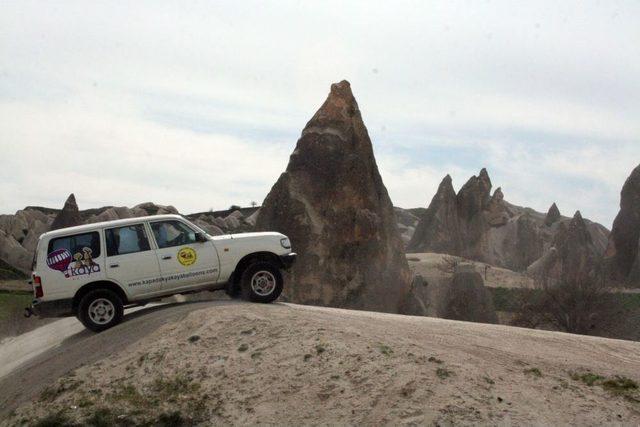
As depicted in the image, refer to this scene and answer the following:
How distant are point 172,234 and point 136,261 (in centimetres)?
75

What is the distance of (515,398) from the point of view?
9250 mm

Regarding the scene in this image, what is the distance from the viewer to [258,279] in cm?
1484


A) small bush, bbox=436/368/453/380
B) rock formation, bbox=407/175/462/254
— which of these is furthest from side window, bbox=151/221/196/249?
rock formation, bbox=407/175/462/254

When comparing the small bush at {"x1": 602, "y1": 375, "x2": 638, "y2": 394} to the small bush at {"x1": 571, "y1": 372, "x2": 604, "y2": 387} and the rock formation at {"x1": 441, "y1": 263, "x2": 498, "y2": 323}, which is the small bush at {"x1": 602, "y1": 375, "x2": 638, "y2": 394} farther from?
the rock formation at {"x1": 441, "y1": 263, "x2": 498, "y2": 323}

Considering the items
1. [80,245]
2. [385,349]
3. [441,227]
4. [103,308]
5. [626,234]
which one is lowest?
[385,349]

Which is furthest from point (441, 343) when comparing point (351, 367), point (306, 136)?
point (306, 136)

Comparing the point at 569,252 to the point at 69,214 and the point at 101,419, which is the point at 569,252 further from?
the point at 101,419

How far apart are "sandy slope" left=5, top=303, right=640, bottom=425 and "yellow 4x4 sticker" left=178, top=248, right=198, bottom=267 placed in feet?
6.41

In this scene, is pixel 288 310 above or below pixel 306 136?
below

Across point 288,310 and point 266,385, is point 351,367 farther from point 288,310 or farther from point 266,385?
point 288,310

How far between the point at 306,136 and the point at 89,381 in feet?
89.2

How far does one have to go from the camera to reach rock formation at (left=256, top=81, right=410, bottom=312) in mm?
34406

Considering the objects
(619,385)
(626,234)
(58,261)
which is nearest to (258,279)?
(58,261)

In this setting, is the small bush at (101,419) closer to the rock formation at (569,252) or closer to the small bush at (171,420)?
the small bush at (171,420)
